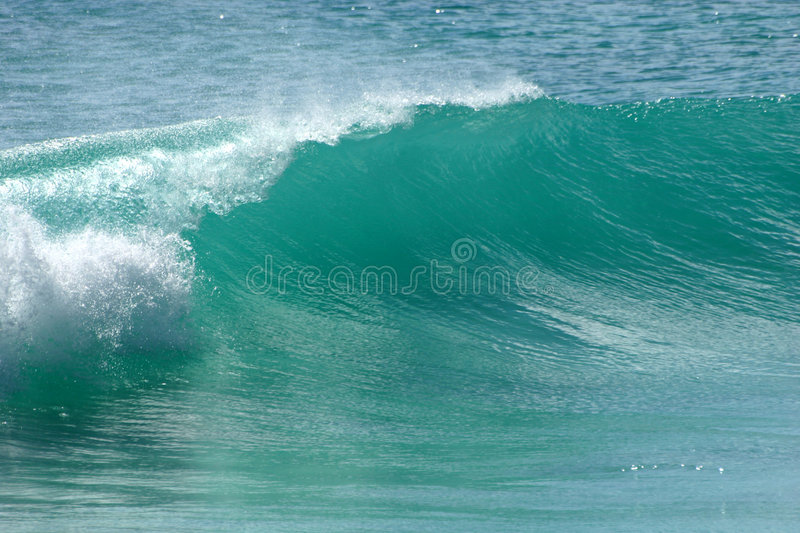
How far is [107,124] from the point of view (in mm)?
12594

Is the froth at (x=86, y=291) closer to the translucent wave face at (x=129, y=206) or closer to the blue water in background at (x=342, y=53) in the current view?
the translucent wave face at (x=129, y=206)

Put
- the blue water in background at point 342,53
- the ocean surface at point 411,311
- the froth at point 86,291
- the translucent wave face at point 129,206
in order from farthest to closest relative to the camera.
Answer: the blue water in background at point 342,53 < the translucent wave face at point 129,206 < the froth at point 86,291 < the ocean surface at point 411,311

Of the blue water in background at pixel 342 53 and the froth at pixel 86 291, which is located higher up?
the blue water in background at pixel 342 53

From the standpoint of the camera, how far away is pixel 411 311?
6.93 metres

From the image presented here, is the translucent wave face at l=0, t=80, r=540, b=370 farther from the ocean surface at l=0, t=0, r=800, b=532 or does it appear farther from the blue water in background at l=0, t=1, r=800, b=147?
the blue water in background at l=0, t=1, r=800, b=147

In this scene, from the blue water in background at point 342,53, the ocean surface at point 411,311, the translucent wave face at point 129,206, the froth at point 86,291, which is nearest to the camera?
the ocean surface at point 411,311

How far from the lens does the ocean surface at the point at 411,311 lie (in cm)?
406

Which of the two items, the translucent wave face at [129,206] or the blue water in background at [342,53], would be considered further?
the blue water in background at [342,53]

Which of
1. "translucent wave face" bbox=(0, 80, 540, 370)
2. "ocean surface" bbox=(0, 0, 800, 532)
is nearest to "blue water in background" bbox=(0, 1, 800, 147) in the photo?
"ocean surface" bbox=(0, 0, 800, 532)

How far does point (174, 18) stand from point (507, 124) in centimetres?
1505

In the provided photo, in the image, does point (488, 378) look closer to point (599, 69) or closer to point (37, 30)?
point (599, 69)

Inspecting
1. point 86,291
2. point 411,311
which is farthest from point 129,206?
point 411,311

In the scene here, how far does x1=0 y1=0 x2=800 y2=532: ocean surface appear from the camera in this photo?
4.06 meters

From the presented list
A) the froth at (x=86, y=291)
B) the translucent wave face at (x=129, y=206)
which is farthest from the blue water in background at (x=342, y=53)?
the froth at (x=86, y=291)
